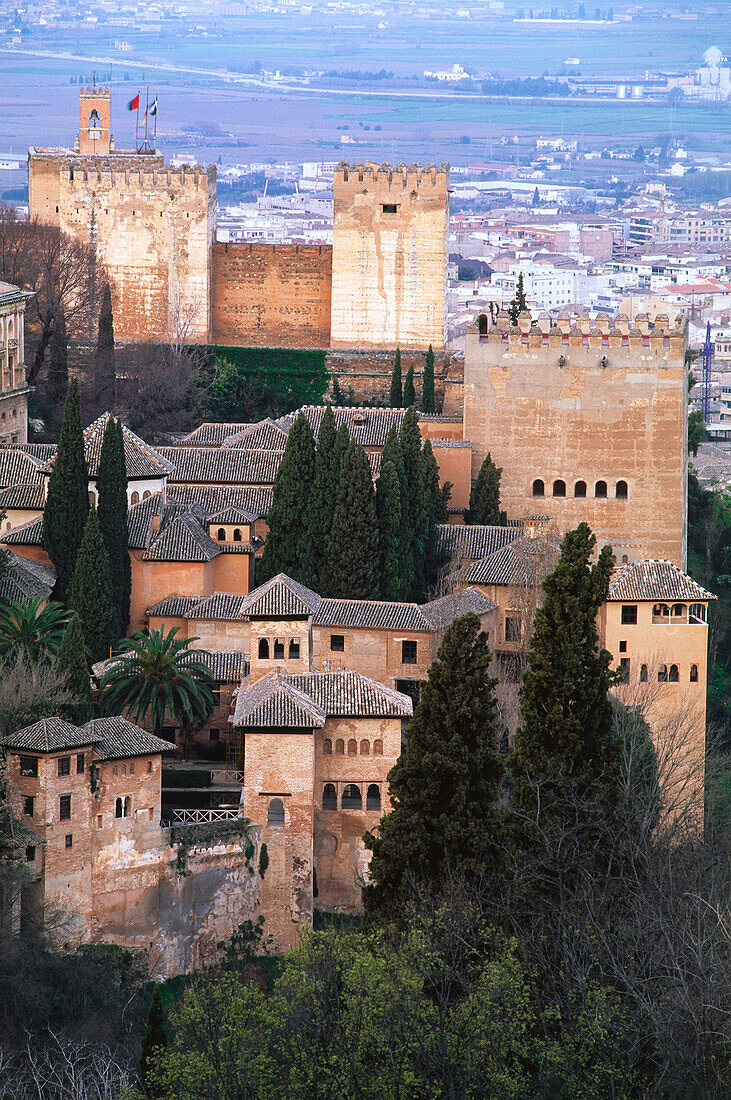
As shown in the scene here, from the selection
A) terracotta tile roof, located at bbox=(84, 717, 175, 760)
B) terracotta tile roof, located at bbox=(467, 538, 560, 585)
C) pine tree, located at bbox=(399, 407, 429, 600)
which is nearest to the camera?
terracotta tile roof, located at bbox=(84, 717, 175, 760)

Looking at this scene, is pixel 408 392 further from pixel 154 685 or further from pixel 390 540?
pixel 154 685

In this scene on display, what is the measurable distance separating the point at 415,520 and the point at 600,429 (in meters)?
7.07

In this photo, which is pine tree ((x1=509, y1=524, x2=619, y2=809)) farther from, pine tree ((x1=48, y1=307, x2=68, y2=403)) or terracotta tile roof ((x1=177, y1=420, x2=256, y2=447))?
pine tree ((x1=48, y1=307, x2=68, y2=403))

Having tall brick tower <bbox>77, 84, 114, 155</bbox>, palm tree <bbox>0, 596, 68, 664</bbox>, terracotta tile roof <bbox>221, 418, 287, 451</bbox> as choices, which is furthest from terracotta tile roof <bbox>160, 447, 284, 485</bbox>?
tall brick tower <bbox>77, 84, 114, 155</bbox>

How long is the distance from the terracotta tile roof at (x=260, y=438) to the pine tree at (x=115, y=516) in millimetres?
5763

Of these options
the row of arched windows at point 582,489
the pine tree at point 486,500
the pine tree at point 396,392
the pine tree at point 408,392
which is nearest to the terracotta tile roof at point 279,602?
the pine tree at point 486,500

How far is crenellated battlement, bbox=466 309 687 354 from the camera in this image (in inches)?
1841

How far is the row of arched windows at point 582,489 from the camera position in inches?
1843

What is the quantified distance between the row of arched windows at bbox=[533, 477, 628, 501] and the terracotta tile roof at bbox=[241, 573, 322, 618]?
36.0 ft

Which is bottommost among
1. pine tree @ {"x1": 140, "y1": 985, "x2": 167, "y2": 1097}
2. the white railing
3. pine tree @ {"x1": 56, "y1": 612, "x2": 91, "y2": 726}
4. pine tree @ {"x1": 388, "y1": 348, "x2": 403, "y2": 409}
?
pine tree @ {"x1": 140, "y1": 985, "x2": 167, "y2": 1097}

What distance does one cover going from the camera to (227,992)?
24.7m

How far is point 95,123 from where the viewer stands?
7619 centimetres

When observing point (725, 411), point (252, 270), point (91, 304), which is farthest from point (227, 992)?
point (725, 411)

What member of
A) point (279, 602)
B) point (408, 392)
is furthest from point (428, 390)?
point (279, 602)
